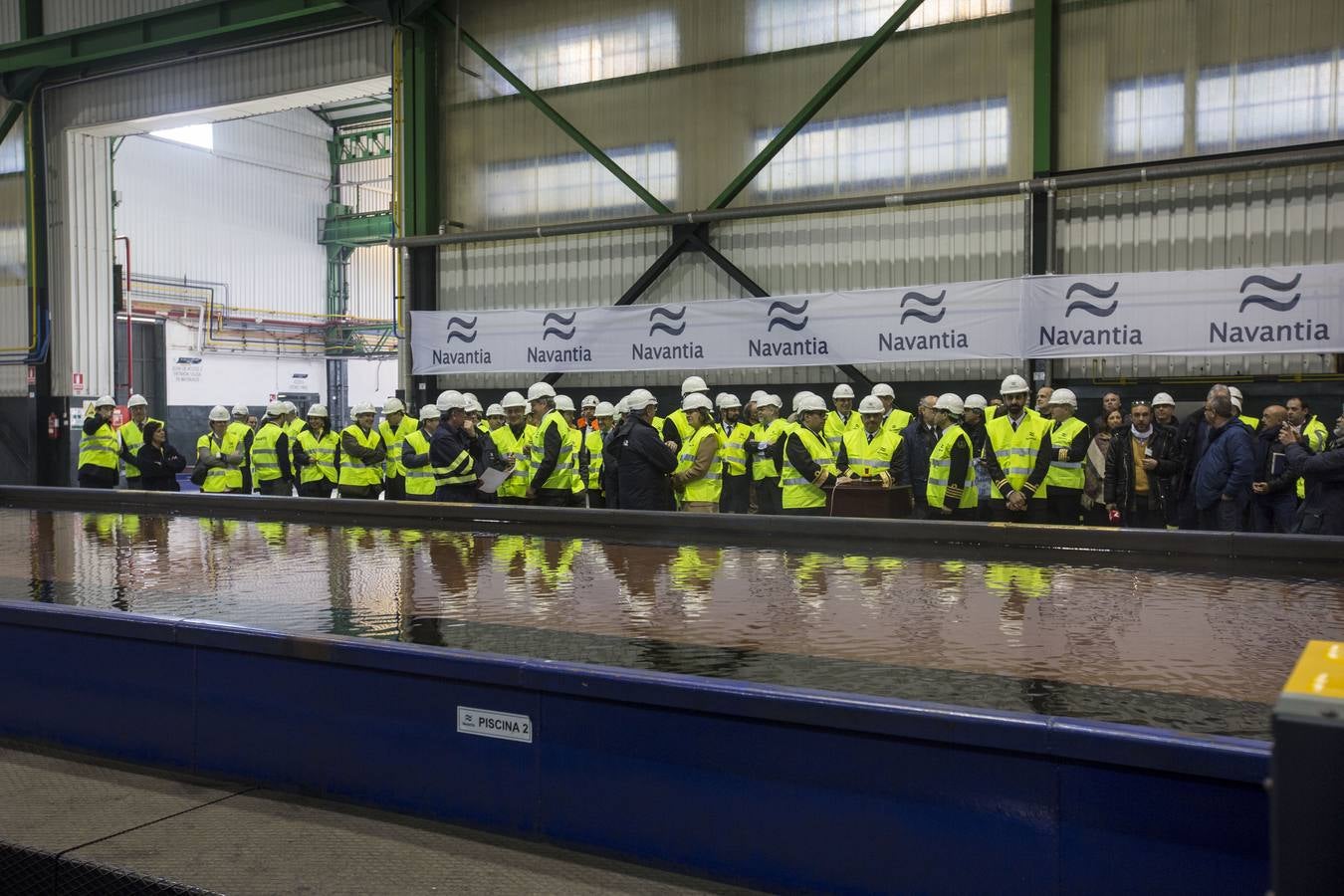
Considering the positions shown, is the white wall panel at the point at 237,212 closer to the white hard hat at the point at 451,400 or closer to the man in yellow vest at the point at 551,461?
the white hard hat at the point at 451,400

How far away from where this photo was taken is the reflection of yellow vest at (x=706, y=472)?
9.60 m

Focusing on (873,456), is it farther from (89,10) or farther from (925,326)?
(89,10)

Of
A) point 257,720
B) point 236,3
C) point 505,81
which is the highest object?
point 236,3

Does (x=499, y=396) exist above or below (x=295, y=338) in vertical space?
below

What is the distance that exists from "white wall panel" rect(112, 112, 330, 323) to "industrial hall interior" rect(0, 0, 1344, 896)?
20.1 ft

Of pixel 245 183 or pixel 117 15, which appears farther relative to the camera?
pixel 245 183

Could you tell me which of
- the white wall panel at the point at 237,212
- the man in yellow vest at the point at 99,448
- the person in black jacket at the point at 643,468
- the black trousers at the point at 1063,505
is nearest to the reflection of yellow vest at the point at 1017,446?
the black trousers at the point at 1063,505

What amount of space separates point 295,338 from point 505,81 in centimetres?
1709

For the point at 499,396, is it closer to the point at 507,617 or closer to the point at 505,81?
the point at 505,81

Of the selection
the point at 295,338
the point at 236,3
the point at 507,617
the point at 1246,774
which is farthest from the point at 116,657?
the point at 295,338

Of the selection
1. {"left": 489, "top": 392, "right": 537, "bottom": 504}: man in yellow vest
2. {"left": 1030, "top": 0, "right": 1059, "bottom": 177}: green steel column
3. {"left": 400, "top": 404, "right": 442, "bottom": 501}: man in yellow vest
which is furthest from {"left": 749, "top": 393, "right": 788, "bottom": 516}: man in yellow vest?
{"left": 1030, "top": 0, "right": 1059, "bottom": 177}: green steel column

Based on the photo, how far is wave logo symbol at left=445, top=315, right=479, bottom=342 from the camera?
13383mm

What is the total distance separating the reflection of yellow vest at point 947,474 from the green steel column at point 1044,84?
12.1 ft

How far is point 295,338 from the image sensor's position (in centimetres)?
2906
